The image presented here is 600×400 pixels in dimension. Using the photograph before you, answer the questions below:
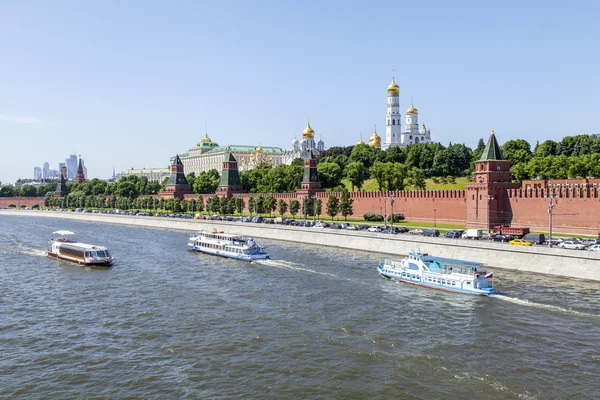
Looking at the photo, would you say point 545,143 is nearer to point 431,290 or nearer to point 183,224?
point 183,224

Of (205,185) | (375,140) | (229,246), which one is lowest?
(229,246)

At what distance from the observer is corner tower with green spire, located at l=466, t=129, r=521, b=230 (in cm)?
5653

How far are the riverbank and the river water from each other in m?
1.79

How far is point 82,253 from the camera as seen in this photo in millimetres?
45344

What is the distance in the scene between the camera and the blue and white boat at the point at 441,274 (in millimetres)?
31984

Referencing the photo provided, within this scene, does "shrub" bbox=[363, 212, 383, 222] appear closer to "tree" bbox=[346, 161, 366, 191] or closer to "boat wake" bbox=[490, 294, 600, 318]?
"tree" bbox=[346, 161, 366, 191]

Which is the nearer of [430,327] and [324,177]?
[430,327]

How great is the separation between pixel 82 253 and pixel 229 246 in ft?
38.0

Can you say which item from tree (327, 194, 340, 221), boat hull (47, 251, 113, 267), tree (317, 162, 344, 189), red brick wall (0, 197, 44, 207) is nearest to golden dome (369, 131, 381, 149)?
tree (317, 162, 344, 189)

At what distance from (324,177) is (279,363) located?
8313 centimetres

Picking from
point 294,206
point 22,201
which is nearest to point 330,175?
point 294,206

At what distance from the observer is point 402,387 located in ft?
61.4

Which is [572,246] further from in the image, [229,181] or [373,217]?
[229,181]

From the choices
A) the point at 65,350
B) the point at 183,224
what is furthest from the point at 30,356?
the point at 183,224
